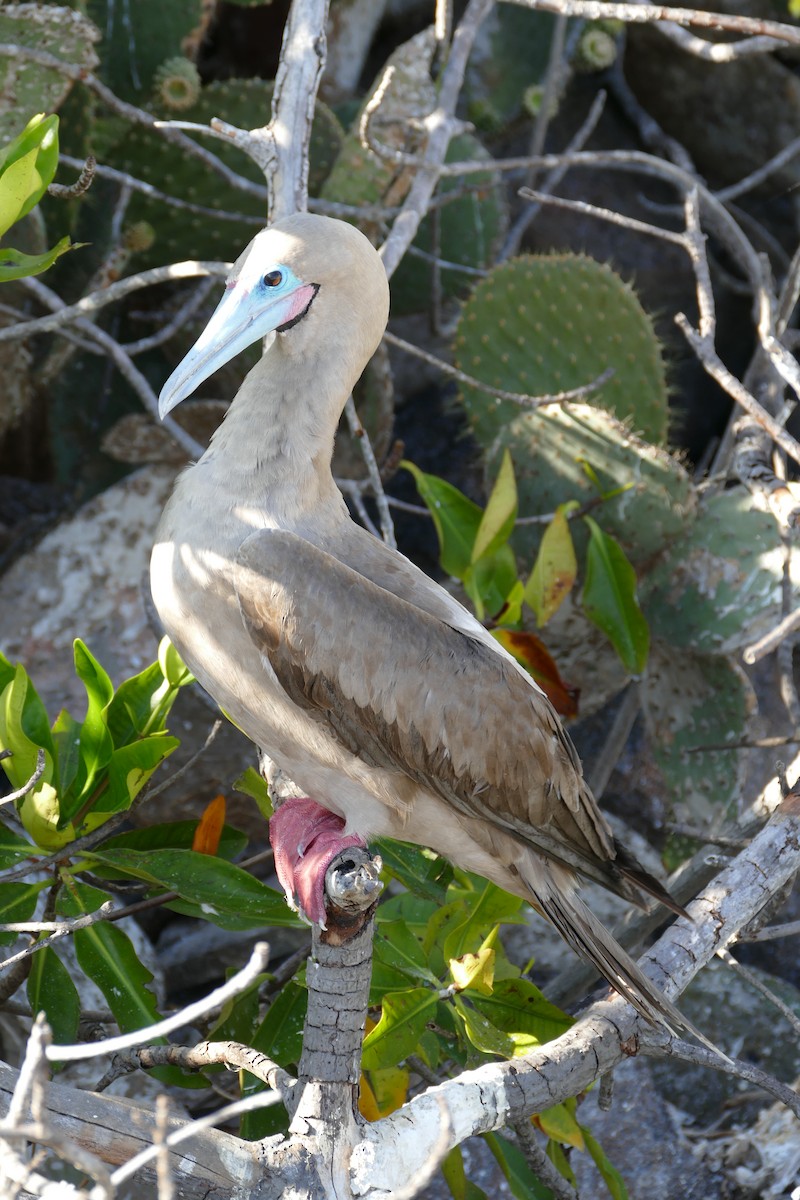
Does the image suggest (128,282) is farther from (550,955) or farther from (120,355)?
(550,955)

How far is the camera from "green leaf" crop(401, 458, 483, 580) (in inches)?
153

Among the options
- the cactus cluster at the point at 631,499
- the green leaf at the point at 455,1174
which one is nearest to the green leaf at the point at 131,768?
the green leaf at the point at 455,1174

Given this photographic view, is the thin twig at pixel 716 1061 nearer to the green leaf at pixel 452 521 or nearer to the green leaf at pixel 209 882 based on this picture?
the green leaf at pixel 209 882

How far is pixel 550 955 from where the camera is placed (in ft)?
15.2

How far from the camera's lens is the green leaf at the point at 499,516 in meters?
3.67

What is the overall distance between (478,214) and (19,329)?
2.57 m

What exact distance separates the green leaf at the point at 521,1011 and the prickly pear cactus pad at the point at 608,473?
1.65 metres

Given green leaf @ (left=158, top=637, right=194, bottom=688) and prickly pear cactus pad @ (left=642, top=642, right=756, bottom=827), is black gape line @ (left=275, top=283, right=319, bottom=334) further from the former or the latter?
prickly pear cactus pad @ (left=642, top=642, right=756, bottom=827)

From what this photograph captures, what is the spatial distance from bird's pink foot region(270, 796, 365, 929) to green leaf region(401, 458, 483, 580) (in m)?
1.05

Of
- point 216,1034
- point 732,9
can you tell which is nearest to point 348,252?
point 216,1034

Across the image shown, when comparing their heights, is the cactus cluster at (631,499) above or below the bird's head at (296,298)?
below

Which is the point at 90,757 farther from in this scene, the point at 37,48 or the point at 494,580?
the point at 37,48

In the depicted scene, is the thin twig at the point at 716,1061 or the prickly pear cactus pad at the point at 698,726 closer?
the thin twig at the point at 716,1061

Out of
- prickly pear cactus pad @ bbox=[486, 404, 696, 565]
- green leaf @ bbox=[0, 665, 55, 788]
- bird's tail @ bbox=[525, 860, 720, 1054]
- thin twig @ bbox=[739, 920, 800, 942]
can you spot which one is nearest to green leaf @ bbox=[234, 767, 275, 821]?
green leaf @ bbox=[0, 665, 55, 788]
